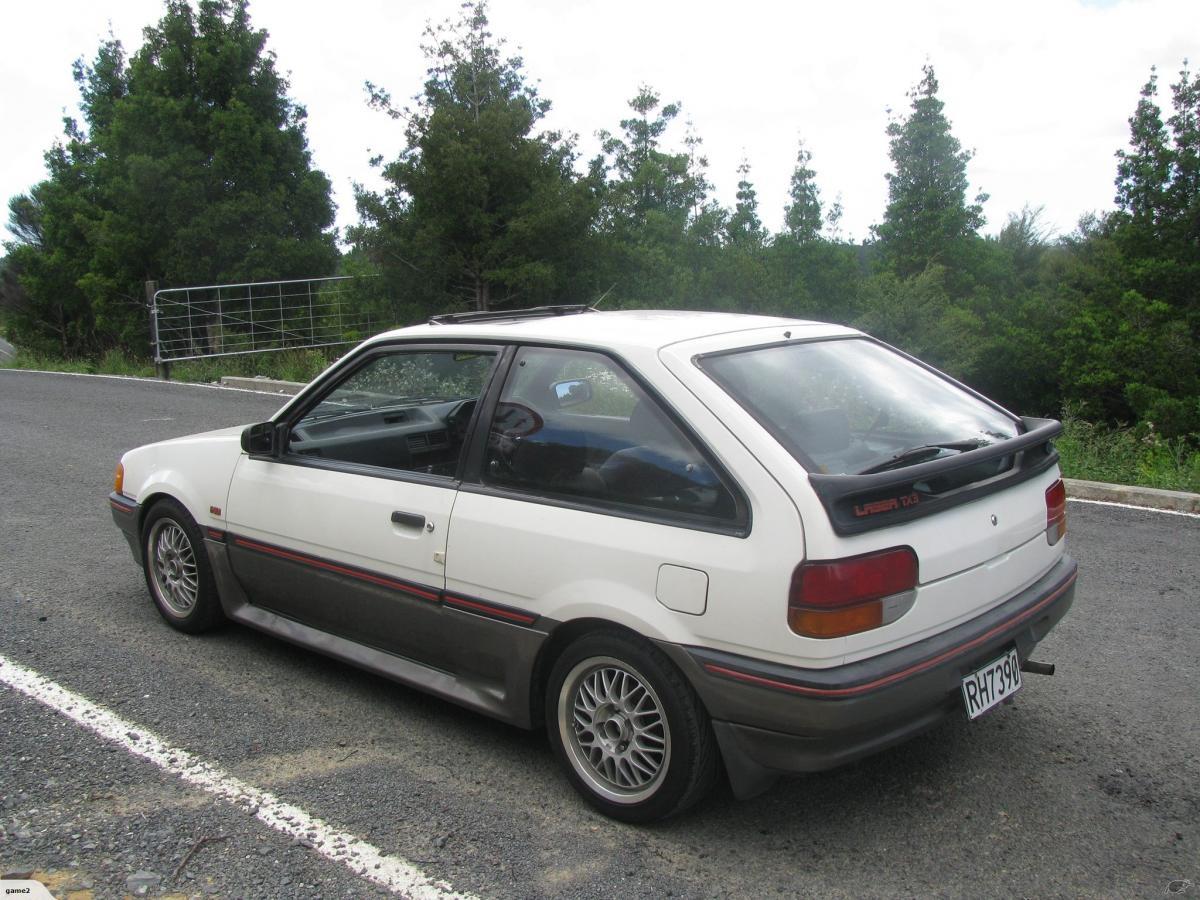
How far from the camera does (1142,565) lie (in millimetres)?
5902

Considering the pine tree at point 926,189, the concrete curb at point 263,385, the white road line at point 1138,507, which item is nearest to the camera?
the white road line at point 1138,507

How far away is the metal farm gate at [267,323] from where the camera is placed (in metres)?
18.5

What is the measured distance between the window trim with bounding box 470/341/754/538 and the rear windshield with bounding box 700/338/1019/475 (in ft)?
0.66

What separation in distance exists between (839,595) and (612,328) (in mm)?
1329

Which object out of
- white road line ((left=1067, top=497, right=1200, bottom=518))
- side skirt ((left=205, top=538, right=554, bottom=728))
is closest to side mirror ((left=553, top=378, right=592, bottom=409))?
side skirt ((left=205, top=538, right=554, bottom=728))

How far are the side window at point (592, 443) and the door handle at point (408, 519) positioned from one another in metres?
0.30

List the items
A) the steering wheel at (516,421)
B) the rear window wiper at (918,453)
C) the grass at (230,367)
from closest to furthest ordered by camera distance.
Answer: the rear window wiper at (918,453) < the steering wheel at (516,421) < the grass at (230,367)

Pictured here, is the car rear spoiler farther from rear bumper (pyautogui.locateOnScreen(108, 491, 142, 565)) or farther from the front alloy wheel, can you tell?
rear bumper (pyautogui.locateOnScreen(108, 491, 142, 565))

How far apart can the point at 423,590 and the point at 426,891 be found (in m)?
1.09

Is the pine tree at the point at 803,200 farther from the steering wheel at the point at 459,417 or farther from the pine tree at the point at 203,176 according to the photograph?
the steering wheel at the point at 459,417

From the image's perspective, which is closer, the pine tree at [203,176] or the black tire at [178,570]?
the black tire at [178,570]

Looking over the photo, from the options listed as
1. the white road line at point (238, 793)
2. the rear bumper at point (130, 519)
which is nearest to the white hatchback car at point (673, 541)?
the white road line at point (238, 793)

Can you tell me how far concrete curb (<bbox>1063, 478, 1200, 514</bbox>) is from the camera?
24.0 ft

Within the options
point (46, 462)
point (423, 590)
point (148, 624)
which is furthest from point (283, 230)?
point (423, 590)
